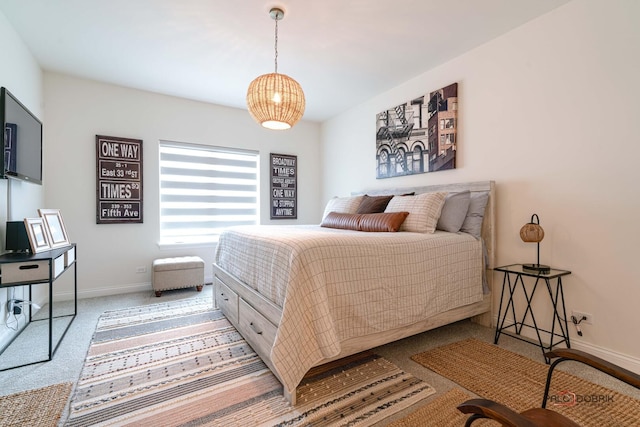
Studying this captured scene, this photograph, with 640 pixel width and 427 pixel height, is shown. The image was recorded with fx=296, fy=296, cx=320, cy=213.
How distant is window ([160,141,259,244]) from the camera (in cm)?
402

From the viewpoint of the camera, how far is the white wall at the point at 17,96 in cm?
228

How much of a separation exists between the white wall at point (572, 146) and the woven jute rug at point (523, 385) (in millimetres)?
521

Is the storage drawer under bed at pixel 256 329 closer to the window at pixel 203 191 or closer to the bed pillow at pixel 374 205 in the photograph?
the bed pillow at pixel 374 205

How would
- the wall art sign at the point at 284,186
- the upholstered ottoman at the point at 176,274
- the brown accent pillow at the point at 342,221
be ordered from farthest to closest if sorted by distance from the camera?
1. the wall art sign at the point at 284,186
2. the upholstered ottoman at the point at 176,274
3. the brown accent pillow at the point at 342,221

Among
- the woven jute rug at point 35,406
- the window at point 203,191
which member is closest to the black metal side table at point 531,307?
the woven jute rug at point 35,406

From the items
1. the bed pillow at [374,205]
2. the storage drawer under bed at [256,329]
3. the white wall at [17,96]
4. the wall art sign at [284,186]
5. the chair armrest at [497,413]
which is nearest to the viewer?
the chair armrest at [497,413]

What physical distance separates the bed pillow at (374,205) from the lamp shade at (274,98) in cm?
134

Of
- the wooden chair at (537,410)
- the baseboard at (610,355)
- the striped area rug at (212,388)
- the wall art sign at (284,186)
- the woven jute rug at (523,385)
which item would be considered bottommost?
the striped area rug at (212,388)

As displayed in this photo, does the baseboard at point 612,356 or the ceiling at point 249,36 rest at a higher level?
the ceiling at point 249,36

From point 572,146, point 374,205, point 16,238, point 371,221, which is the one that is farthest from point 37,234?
point 572,146

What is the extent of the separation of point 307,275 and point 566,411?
1.50m

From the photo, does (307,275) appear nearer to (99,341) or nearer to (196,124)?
(99,341)

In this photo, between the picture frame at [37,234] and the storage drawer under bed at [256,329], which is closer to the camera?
the storage drawer under bed at [256,329]

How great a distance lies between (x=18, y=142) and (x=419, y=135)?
362 cm
